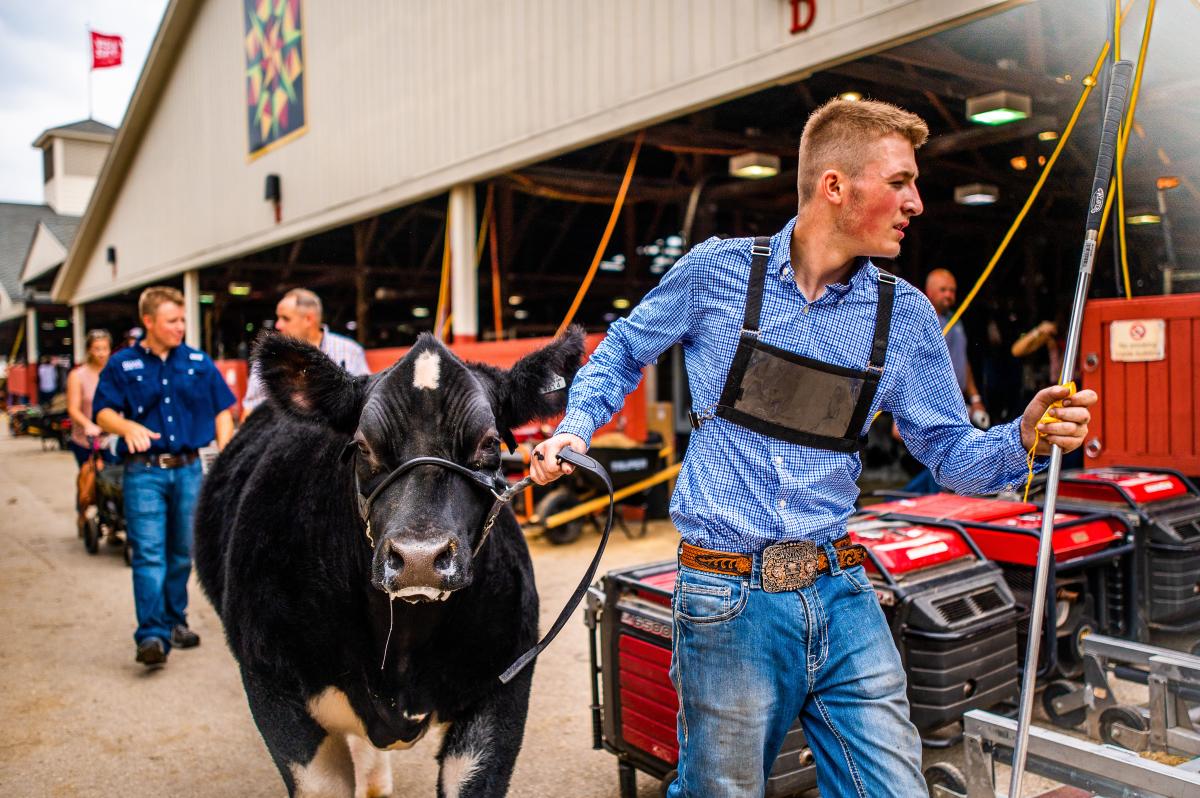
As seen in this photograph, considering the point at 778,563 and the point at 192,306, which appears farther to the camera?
the point at 192,306

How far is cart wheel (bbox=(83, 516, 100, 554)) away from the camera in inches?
346

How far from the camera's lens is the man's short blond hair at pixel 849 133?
1.99 m

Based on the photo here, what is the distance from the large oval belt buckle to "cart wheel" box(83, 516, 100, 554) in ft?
27.9

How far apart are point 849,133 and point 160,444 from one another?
15.5 feet

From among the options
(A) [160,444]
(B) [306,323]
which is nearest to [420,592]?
(B) [306,323]

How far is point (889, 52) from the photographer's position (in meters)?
6.89

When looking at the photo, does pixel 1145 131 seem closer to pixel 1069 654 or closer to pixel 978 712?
pixel 1069 654

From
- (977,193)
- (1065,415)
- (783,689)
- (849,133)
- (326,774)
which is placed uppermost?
(977,193)

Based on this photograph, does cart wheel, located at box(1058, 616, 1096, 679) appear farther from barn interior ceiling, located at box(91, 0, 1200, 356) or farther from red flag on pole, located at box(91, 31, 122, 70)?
red flag on pole, located at box(91, 31, 122, 70)

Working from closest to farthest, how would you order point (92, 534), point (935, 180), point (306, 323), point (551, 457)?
1. point (551, 457)
2. point (306, 323)
3. point (92, 534)
4. point (935, 180)

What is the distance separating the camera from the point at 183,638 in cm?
570

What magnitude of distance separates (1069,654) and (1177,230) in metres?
3.18

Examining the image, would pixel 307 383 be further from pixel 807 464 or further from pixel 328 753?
pixel 807 464

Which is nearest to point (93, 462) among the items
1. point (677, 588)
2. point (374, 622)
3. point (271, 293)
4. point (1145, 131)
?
point (374, 622)
